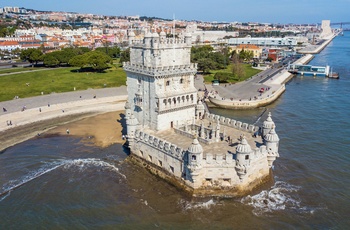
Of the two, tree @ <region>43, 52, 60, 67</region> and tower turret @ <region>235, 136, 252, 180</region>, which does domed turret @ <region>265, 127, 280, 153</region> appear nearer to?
tower turret @ <region>235, 136, 252, 180</region>

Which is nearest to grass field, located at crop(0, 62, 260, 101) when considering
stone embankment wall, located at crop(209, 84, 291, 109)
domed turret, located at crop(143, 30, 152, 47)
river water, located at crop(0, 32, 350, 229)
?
stone embankment wall, located at crop(209, 84, 291, 109)

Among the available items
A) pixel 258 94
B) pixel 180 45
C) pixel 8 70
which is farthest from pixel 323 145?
pixel 8 70

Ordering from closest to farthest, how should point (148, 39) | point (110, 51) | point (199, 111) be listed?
point (148, 39)
point (199, 111)
point (110, 51)

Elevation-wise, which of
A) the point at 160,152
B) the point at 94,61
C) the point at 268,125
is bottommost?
the point at 160,152

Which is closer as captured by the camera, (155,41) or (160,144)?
(160,144)

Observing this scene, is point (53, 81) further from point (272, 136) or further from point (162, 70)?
point (272, 136)

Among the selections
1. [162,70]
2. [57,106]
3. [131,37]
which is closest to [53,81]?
[57,106]

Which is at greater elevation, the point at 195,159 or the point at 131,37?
the point at 131,37
